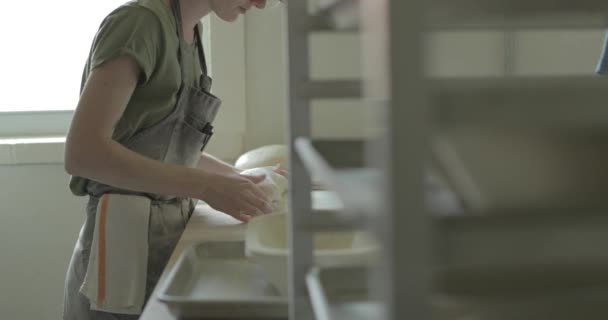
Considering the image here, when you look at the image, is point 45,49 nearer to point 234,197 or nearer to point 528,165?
point 234,197

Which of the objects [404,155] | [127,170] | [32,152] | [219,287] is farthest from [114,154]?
[32,152]

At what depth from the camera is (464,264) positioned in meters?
0.28

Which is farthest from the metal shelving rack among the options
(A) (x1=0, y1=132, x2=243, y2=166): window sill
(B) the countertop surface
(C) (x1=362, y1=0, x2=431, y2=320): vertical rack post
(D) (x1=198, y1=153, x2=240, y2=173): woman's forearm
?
(A) (x1=0, y1=132, x2=243, y2=166): window sill

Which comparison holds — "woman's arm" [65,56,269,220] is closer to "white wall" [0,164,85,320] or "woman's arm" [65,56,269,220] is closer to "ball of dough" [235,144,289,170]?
"ball of dough" [235,144,289,170]

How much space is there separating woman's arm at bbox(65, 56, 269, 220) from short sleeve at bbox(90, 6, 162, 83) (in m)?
0.01

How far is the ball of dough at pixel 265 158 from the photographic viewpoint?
5.71 ft

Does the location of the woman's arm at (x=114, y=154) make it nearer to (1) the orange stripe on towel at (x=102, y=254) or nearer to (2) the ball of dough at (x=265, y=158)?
(1) the orange stripe on towel at (x=102, y=254)

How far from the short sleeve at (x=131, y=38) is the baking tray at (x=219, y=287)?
1.01ft

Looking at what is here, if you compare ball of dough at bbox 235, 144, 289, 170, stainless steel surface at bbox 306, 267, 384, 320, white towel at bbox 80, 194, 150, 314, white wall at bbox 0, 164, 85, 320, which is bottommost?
white wall at bbox 0, 164, 85, 320

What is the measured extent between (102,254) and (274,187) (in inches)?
12.5

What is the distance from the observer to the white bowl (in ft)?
2.69

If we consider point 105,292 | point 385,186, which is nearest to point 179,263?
point 105,292

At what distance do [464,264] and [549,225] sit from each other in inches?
1.3

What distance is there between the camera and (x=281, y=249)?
979 millimetres
